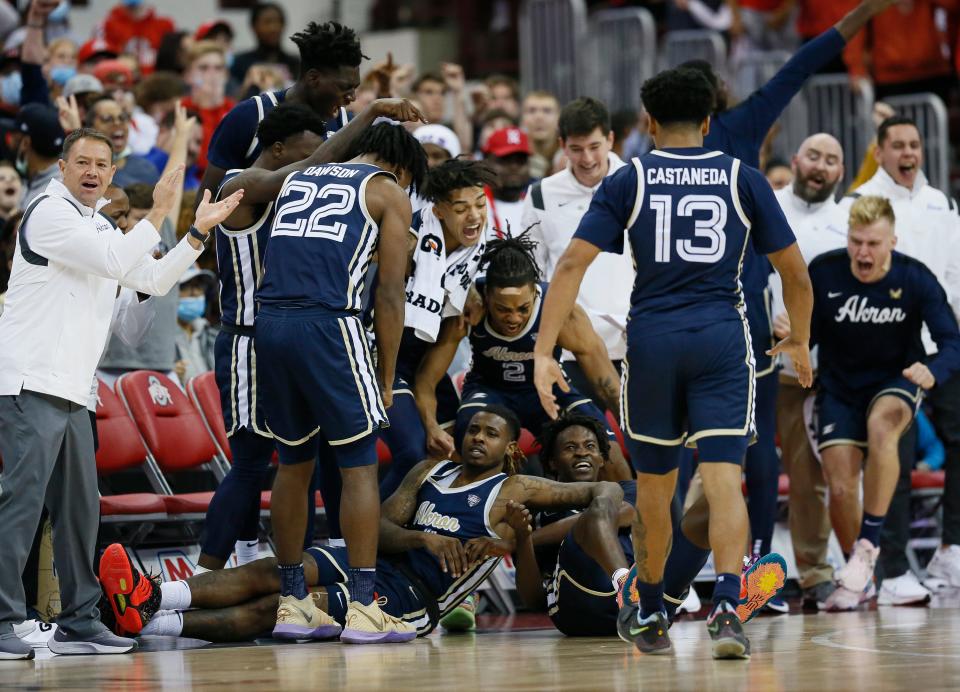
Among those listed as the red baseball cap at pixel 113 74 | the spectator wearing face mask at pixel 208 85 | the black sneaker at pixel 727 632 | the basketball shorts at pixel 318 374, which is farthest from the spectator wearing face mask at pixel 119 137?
the black sneaker at pixel 727 632

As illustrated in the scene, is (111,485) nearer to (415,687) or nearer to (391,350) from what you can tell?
(391,350)

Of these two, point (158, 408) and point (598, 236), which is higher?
point (598, 236)

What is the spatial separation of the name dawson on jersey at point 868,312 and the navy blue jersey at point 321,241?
3454mm

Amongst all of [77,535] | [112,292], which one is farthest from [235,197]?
[77,535]

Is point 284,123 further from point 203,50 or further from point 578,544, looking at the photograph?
point 203,50

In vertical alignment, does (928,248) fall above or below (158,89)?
below

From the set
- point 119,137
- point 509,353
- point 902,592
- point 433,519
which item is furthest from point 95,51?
point 902,592

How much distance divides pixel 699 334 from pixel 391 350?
1600 mm

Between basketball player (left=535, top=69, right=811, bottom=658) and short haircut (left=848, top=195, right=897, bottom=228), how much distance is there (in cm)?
290

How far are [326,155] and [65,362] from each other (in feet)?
5.12

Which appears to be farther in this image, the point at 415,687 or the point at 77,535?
the point at 77,535

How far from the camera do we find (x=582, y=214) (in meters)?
9.35

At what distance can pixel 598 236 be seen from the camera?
21.7 feet

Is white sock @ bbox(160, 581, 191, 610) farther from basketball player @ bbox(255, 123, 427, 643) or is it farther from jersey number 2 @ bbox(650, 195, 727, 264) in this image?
jersey number 2 @ bbox(650, 195, 727, 264)
